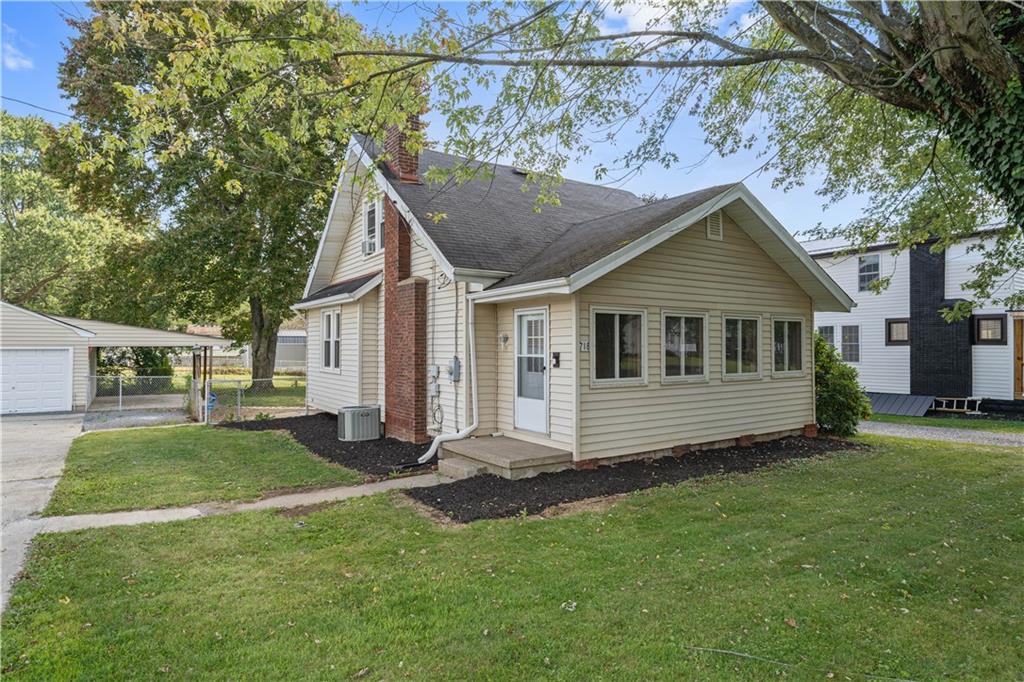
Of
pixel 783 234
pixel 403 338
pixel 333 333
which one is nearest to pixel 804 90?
pixel 783 234

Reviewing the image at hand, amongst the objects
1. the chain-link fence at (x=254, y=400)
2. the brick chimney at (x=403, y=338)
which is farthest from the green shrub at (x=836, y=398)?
the chain-link fence at (x=254, y=400)

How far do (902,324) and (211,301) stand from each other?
27.5 metres

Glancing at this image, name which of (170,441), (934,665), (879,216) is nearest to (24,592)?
(934,665)

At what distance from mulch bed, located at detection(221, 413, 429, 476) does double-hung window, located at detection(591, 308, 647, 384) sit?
146 inches

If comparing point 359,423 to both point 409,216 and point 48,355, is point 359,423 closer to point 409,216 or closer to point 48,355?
point 409,216

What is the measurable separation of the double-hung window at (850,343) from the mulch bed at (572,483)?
11.4 metres

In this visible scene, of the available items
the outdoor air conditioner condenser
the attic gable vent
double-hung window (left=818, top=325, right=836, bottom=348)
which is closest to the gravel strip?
double-hung window (left=818, top=325, right=836, bottom=348)

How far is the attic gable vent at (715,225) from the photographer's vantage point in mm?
10267

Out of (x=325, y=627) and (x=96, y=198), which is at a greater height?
(x=96, y=198)

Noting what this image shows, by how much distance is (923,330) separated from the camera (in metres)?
17.8

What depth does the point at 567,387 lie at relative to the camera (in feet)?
28.5

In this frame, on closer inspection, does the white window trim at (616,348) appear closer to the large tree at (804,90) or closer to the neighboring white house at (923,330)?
the large tree at (804,90)

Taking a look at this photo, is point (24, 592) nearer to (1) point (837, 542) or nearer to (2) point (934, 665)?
(2) point (934, 665)

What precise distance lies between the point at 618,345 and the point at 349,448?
5.60 meters
